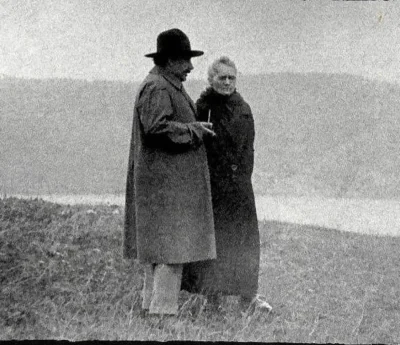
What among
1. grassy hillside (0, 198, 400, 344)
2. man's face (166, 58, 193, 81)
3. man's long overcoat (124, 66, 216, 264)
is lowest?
grassy hillside (0, 198, 400, 344)

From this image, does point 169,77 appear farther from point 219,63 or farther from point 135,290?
point 135,290

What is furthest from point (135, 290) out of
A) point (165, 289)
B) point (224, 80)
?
point (224, 80)

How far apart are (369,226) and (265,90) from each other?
12.6ft

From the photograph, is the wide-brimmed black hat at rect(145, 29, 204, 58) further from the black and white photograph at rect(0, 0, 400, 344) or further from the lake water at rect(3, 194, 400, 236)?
the lake water at rect(3, 194, 400, 236)

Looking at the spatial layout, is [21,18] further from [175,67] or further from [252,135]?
[252,135]

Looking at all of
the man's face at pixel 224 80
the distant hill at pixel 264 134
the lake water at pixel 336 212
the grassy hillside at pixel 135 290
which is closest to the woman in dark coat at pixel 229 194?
the man's face at pixel 224 80

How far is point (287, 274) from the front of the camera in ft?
24.5

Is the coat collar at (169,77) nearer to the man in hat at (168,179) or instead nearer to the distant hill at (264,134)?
the man in hat at (168,179)

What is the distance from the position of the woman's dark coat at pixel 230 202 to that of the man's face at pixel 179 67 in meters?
0.68

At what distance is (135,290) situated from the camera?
5.76m

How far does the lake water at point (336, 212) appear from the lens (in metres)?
10.1

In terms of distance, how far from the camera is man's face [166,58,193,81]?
190 inches

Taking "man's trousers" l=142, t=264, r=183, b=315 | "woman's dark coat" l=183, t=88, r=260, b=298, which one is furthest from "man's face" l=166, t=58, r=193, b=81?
"man's trousers" l=142, t=264, r=183, b=315

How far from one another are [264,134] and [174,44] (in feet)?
30.0
